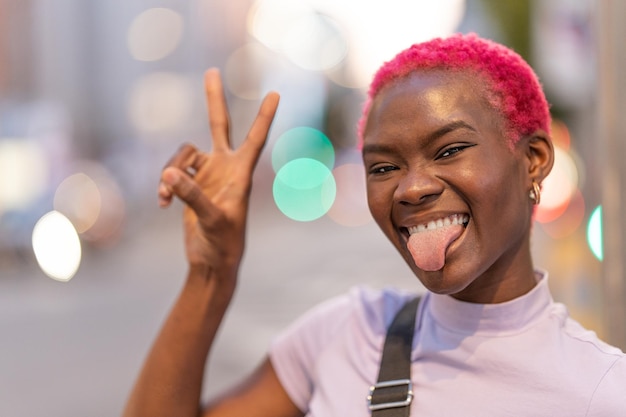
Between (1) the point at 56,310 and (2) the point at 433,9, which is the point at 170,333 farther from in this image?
(2) the point at 433,9

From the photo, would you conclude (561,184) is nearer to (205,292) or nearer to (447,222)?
(205,292)

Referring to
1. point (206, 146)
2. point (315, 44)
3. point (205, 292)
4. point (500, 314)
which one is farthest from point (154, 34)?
point (500, 314)

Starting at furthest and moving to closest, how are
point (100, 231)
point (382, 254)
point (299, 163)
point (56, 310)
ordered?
point (299, 163) < point (100, 231) < point (382, 254) < point (56, 310)

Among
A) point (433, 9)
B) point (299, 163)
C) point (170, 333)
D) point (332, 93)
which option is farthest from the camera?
point (332, 93)

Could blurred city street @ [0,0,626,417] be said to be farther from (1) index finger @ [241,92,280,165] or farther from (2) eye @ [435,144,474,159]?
(1) index finger @ [241,92,280,165]

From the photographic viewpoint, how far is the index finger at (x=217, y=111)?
9.89 feet

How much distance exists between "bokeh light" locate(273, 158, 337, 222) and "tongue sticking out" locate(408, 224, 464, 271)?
34291 mm

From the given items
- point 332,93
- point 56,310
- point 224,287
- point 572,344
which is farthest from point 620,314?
point 332,93

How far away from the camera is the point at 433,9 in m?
29.0

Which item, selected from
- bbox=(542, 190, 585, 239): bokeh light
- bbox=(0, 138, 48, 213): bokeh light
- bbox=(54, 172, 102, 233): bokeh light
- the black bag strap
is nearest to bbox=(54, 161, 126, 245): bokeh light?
bbox=(54, 172, 102, 233): bokeh light

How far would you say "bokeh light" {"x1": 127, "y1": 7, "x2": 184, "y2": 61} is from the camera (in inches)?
1927

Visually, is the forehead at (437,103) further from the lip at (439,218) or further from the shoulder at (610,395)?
the shoulder at (610,395)

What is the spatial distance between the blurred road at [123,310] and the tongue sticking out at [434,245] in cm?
533

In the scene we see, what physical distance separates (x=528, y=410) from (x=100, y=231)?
19326mm
